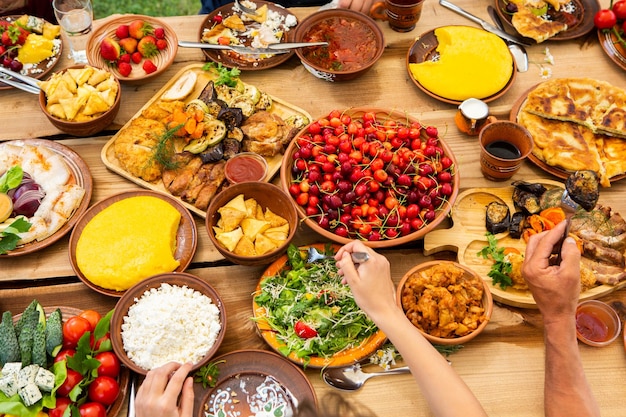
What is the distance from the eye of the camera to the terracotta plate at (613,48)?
11.6ft

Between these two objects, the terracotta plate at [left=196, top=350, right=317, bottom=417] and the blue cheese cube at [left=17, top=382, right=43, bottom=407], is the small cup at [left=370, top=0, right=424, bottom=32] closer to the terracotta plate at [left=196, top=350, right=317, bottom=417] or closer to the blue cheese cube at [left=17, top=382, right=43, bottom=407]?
the terracotta plate at [left=196, top=350, right=317, bottom=417]

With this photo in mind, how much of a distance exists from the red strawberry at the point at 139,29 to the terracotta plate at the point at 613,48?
2898mm

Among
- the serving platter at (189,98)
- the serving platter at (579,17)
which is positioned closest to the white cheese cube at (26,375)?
the serving platter at (189,98)

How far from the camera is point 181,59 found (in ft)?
11.6

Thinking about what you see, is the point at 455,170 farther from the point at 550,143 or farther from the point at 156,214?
the point at 156,214

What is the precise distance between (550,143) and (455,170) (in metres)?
0.63

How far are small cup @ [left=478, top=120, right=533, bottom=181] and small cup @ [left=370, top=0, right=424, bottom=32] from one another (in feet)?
3.28

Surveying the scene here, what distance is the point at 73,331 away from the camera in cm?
237

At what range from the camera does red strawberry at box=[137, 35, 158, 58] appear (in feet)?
11.2

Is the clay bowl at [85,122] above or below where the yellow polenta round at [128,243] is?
above

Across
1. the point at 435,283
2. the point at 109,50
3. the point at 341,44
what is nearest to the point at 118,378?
the point at 435,283

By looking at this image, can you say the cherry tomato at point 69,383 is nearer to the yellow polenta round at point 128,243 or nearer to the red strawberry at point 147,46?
the yellow polenta round at point 128,243

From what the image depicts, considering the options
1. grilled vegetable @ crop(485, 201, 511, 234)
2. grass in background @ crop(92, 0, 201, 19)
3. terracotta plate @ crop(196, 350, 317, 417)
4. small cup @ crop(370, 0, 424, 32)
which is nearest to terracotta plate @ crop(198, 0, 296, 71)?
small cup @ crop(370, 0, 424, 32)

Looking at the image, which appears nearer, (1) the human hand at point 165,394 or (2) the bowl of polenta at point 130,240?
(1) the human hand at point 165,394
